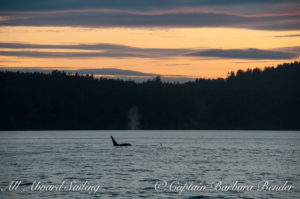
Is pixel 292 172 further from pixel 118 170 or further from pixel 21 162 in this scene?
pixel 21 162

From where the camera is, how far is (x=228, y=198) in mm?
46344

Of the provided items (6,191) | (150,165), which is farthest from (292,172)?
(6,191)

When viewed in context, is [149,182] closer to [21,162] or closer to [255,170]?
[255,170]

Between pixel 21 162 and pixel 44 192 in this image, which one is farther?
pixel 21 162

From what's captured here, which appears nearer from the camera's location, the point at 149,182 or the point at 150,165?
the point at 149,182

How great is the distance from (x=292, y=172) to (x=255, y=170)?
14.3ft

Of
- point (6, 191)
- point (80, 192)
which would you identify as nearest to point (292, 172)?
point (80, 192)

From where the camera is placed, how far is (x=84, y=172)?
6438 centimetres

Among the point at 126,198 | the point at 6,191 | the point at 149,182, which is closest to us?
the point at 126,198

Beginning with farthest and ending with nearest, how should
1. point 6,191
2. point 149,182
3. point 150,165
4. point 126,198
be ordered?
point 150,165, point 149,182, point 6,191, point 126,198

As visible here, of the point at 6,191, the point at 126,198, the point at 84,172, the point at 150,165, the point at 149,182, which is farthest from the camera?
the point at 150,165

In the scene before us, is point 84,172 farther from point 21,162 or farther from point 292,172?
point 292,172

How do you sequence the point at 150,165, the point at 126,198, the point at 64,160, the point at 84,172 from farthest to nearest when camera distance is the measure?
the point at 64,160 < the point at 150,165 < the point at 84,172 < the point at 126,198

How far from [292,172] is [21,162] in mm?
34755
